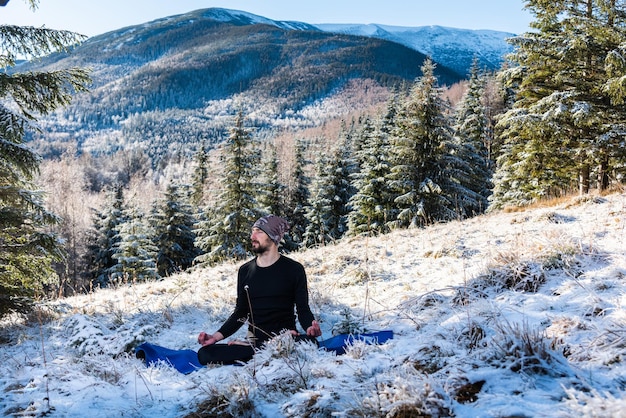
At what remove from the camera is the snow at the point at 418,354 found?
192 centimetres

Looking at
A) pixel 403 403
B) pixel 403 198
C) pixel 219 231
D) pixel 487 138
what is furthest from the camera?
pixel 487 138

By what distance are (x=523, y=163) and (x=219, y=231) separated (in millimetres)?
17323

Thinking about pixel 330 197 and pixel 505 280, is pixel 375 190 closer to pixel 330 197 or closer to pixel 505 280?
pixel 330 197

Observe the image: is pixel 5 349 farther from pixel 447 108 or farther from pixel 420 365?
pixel 447 108

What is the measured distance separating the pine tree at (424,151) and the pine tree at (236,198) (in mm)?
9165

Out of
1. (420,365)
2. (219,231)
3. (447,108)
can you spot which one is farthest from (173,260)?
(420,365)

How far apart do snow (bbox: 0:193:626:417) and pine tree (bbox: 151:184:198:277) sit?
2417 cm

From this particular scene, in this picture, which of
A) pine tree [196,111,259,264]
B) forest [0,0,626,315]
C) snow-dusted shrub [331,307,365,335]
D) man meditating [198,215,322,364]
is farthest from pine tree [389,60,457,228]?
man meditating [198,215,322,364]

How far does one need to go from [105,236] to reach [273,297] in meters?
33.3

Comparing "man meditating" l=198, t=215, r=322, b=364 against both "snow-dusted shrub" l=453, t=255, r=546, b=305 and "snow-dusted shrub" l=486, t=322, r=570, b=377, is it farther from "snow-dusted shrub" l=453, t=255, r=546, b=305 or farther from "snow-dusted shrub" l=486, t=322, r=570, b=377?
"snow-dusted shrub" l=486, t=322, r=570, b=377

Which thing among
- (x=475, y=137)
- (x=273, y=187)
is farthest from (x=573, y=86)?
(x=273, y=187)

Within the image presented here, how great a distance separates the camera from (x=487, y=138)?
35.1m

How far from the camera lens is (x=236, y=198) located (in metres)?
23.6

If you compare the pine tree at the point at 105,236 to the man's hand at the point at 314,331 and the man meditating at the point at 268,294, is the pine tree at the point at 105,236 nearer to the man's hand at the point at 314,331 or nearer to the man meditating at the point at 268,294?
the man meditating at the point at 268,294
